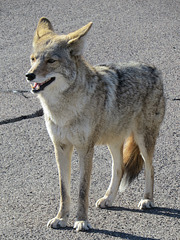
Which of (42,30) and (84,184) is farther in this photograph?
(42,30)

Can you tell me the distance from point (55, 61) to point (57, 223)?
5.48 ft

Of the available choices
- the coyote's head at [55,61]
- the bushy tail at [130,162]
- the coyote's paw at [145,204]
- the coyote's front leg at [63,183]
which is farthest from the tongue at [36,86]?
the coyote's paw at [145,204]

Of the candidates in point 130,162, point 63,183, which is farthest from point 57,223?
point 130,162

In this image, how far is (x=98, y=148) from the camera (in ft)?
23.9

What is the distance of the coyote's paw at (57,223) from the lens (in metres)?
5.49

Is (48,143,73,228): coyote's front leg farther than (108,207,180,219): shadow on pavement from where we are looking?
No

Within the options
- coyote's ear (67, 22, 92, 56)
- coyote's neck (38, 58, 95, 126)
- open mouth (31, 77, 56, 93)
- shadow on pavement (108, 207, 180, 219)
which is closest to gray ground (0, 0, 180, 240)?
shadow on pavement (108, 207, 180, 219)

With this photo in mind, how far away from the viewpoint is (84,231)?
5.43 m

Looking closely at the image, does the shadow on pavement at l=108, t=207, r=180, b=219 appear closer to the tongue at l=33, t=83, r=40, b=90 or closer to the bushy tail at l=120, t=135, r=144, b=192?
the bushy tail at l=120, t=135, r=144, b=192

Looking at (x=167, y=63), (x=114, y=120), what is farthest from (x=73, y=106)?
(x=167, y=63)

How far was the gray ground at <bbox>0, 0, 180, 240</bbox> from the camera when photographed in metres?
5.61

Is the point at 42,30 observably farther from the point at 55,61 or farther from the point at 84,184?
the point at 84,184

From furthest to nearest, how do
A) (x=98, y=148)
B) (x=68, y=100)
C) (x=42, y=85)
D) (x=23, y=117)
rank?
1. (x=23, y=117)
2. (x=98, y=148)
3. (x=68, y=100)
4. (x=42, y=85)

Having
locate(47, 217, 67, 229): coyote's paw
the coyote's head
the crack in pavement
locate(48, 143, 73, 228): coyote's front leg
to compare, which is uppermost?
the coyote's head
